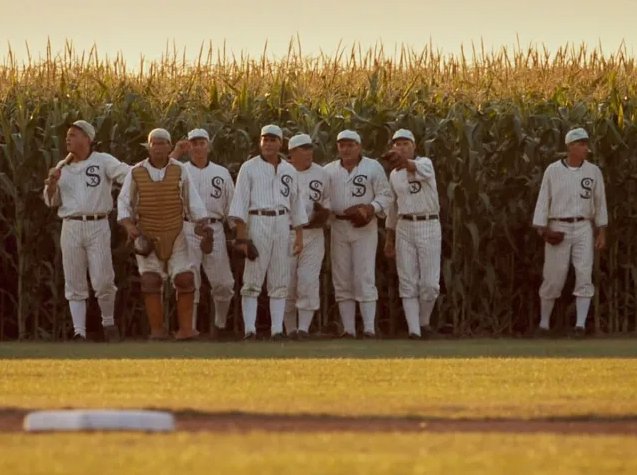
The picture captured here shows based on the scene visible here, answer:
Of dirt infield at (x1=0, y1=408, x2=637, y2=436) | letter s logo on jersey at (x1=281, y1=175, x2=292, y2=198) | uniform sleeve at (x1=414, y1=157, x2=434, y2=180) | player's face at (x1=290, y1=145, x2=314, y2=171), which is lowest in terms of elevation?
dirt infield at (x1=0, y1=408, x2=637, y2=436)

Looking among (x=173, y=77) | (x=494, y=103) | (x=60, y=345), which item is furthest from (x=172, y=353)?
(x=173, y=77)

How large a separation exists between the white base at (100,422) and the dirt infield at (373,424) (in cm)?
31

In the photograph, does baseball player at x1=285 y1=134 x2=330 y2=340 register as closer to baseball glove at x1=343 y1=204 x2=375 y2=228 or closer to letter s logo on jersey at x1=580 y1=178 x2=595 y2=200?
baseball glove at x1=343 y1=204 x2=375 y2=228

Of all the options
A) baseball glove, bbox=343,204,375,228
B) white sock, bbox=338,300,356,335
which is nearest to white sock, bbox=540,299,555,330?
white sock, bbox=338,300,356,335

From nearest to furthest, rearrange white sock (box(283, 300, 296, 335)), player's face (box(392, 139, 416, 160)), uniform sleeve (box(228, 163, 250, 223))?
1. uniform sleeve (box(228, 163, 250, 223))
2. player's face (box(392, 139, 416, 160))
3. white sock (box(283, 300, 296, 335))

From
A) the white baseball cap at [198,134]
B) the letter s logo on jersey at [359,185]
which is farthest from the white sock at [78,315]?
the letter s logo on jersey at [359,185]

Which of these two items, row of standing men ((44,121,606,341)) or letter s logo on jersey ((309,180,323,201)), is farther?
letter s logo on jersey ((309,180,323,201))

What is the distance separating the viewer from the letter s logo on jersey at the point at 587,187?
68.1 feet

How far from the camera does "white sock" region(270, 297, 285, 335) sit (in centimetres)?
2027

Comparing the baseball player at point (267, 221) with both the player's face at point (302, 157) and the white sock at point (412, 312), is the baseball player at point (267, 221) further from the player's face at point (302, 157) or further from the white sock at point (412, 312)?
the white sock at point (412, 312)

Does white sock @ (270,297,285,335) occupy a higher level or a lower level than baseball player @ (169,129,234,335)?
lower

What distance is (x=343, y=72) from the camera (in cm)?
2723

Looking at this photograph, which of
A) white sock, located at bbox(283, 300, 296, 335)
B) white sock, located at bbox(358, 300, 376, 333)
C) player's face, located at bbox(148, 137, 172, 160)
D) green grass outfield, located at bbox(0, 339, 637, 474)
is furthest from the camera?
white sock, located at bbox(283, 300, 296, 335)

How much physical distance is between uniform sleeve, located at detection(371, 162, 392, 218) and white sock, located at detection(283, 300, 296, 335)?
1.50 m
